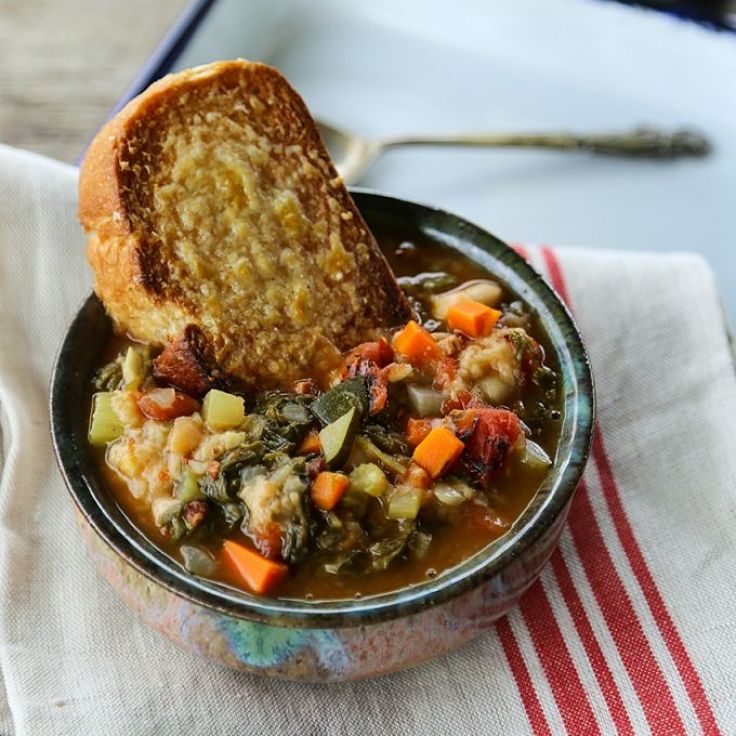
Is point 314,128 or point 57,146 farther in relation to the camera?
point 57,146

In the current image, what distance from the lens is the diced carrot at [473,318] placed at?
2.94 m

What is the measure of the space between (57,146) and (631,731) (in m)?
3.37

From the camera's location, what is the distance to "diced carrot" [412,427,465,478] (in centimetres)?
257

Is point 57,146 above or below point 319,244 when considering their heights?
below

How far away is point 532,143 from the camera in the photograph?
180 inches

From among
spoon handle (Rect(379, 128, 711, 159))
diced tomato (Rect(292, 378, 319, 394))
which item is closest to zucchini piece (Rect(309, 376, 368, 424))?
diced tomato (Rect(292, 378, 319, 394))

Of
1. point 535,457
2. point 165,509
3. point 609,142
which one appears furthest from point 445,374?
point 609,142

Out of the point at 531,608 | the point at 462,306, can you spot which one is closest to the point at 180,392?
the point at 462,306

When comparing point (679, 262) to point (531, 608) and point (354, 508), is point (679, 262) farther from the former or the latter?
point (354, 508)

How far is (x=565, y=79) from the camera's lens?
16.1 feet

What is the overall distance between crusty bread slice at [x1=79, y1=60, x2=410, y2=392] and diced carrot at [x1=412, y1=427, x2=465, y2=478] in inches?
17.9

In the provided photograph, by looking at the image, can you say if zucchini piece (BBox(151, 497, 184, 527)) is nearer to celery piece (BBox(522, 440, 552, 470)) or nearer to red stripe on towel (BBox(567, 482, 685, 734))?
celery piece (BBox(522, 440, 552, 470))

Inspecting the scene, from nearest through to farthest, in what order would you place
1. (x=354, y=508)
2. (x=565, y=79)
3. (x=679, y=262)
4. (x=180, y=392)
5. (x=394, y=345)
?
(x=354, y=508)
(x=180, y=392)
(x=394, y=345)
(x=679, y=262)
(x=565, y=79)

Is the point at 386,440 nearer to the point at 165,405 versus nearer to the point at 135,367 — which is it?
the point at 165,405
